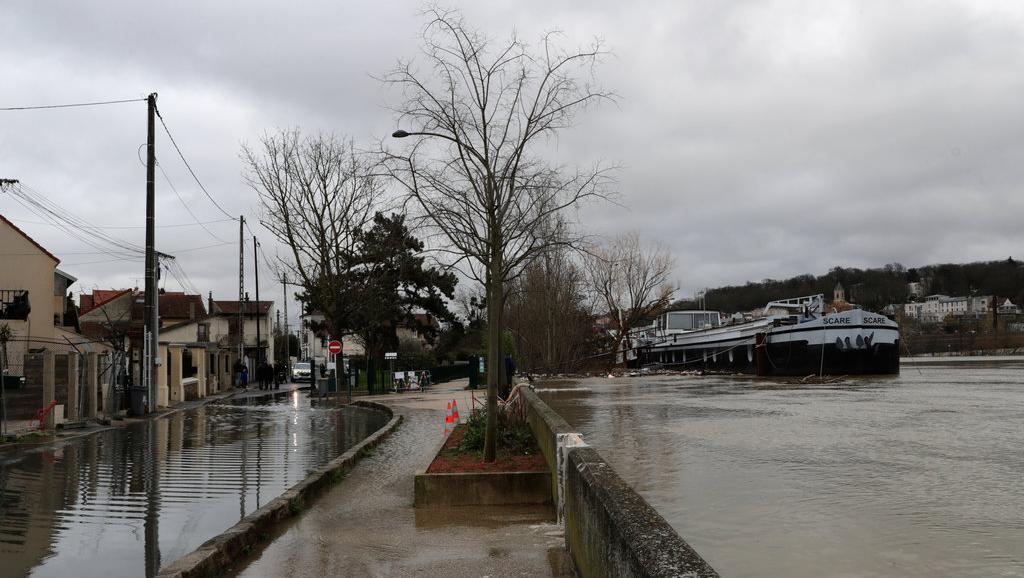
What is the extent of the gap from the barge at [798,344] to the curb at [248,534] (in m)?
34.3

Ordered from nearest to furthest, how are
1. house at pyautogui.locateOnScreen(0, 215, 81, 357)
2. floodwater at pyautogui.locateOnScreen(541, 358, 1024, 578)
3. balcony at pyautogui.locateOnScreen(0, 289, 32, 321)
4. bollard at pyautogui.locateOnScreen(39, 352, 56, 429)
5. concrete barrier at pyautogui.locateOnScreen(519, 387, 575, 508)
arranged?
floodwater at pyautogui.locateOnScreen(541, 358, 1024, 578), concrete barrier at pyautogui.locateOnScreen(519, 387, 575, 508), bollard at pyautogui.locateOnScreen(39, 352, 56, 429), balcony at pyautogui.locateOnScreen(0, 289, 32, 321), house at pyautogui.locateOnScreen(0, 215, 81, 357)

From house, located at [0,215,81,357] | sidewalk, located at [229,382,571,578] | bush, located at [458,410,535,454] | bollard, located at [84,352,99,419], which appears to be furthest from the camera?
house, located at [0,215,81,357]

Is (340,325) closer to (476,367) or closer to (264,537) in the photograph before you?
(476,367)

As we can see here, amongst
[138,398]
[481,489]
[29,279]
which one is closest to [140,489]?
[481,489]

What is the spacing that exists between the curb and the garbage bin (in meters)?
14.7

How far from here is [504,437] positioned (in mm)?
11078

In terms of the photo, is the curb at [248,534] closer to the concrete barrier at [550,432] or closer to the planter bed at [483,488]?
the planter bed at [483,488]

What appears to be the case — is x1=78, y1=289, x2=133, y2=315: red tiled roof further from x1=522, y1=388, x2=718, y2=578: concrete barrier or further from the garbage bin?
x1=522, y1=388, x2=718, y2=578: concrete barrier

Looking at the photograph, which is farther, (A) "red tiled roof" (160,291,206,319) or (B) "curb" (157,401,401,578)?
(A) "red tiled roof" (160,291,206,319)

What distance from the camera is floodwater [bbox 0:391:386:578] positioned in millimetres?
7023

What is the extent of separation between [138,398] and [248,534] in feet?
61.4

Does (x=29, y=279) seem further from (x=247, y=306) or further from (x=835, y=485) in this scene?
(x=247, y=306)

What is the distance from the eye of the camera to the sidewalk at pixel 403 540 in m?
6.41

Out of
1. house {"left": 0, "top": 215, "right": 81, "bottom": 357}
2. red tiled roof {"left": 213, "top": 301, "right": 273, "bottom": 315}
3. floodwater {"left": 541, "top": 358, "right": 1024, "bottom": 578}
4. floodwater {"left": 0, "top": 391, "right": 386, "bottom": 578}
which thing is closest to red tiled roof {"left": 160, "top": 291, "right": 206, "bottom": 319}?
red tiled roof {"left": 213, "top": 301, "right": 273, "bottom": 315}
